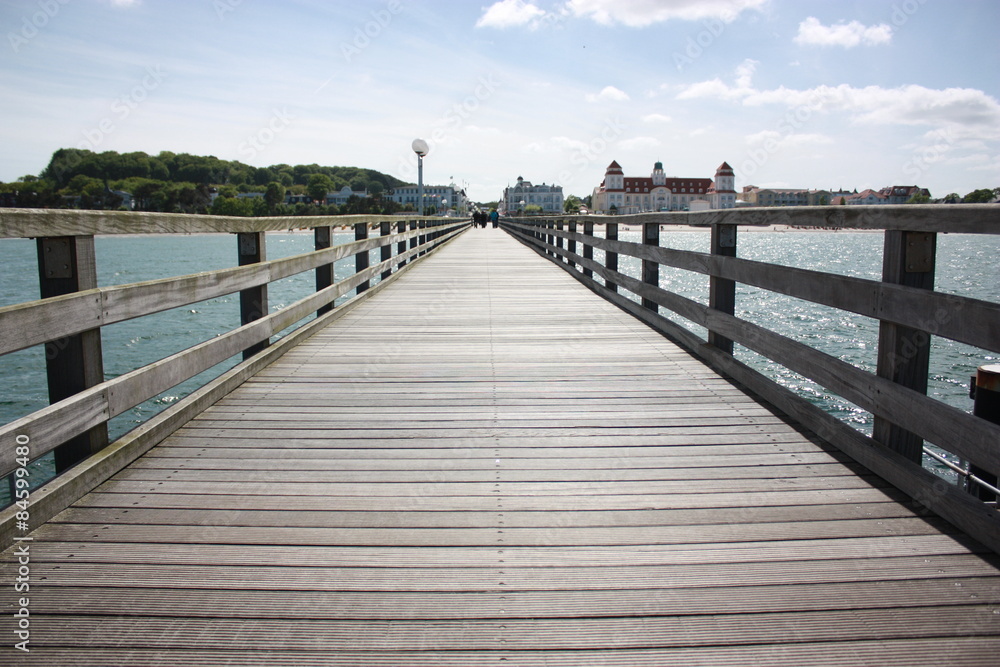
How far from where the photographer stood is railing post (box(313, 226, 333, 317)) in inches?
262

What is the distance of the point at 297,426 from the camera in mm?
3658

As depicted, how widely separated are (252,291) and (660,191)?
161356 mm

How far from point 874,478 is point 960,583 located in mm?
843

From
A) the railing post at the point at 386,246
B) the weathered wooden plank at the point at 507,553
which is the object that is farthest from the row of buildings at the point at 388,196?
the weathered wooden plank at the point at 507,553

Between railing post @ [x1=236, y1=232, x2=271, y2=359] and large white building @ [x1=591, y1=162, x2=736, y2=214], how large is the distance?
148m

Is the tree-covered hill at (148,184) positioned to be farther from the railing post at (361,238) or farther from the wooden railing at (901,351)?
the wooden railing at (901,351)

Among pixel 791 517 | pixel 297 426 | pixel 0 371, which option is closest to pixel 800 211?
pixel 791 517

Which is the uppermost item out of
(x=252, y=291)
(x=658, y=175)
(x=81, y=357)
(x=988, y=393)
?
(x=658, y=175)

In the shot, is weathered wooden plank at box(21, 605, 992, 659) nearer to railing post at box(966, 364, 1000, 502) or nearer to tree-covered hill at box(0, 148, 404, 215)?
railing post at box(966, 364, 1000, 502)

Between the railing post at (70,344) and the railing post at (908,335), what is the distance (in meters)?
3.11

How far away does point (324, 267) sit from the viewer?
6785 mm

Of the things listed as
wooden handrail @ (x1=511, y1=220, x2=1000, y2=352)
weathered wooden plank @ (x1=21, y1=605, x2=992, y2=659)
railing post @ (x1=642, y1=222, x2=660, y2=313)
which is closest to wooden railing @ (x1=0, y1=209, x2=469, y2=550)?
weathered wooden plank @ (x1=21, y1=605, x2=992, y2=659)

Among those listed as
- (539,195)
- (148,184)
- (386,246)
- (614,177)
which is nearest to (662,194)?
(614,177)

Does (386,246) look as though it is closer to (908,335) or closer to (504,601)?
(908,335)
